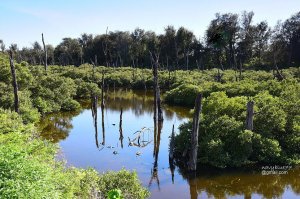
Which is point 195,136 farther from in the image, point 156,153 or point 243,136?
point 156,153

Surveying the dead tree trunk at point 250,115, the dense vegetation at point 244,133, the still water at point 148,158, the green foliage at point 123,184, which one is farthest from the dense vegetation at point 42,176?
the dead tree trunk at point 250,115

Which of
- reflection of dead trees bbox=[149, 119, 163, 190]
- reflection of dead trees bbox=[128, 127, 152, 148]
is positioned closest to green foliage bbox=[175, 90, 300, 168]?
reflection of dead trees bbox=[149, 119, 163, 190]

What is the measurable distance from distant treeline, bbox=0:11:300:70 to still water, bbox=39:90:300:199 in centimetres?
2351

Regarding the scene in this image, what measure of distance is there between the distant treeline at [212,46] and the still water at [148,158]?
23511mm

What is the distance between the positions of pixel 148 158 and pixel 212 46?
46.8 metres

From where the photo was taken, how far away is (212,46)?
2530 inches

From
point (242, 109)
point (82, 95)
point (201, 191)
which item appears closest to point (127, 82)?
point (82, 95)

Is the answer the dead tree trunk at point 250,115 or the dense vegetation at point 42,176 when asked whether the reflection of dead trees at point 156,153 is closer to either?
the dense vegetation at point 42,176

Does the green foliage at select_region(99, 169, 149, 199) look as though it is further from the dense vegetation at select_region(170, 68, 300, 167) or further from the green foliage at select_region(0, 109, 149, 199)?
the dense vegetation at select_region(170, 68, 300, 167)

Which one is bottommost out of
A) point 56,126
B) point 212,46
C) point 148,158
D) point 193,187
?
point 193,187

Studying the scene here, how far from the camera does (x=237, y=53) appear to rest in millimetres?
65062

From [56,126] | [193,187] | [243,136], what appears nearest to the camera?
[193,187]

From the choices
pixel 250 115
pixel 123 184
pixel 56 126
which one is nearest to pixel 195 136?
pixel 250 115

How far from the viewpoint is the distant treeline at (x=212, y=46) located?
5666 centimetres
